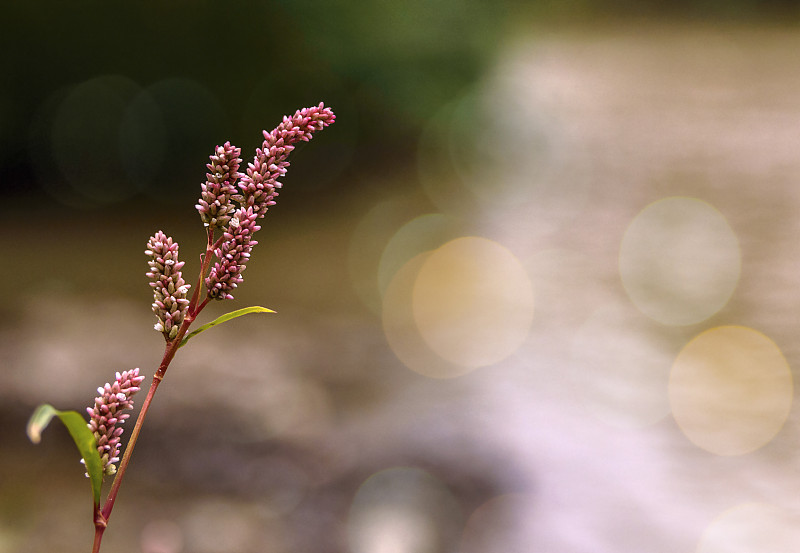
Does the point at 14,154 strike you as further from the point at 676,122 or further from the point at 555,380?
the point at 676,122

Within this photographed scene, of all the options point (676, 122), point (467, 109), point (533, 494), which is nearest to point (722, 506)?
point (533, 494)

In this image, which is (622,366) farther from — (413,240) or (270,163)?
(270,163)

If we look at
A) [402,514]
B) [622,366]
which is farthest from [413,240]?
[402,514]

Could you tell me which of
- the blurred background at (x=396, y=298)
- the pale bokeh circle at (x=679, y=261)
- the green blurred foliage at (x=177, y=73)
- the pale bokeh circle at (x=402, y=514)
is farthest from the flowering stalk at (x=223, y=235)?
the green blurred foliage at (x=177, y=73)

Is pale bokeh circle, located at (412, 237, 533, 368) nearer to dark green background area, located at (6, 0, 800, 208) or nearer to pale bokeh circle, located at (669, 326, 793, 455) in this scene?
pale bokeh circle, located at (669, 326, 793, 455)

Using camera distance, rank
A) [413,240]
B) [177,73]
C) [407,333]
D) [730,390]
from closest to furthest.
Answer: [730,390], [407,333], [177,73], [413,240]

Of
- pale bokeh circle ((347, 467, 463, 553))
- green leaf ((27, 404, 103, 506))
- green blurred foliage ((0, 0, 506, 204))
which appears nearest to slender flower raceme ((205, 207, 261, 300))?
green leaf ((27, 404, 103, 506))
